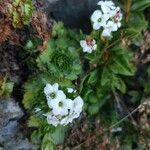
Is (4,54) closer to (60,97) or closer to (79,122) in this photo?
(60,97)

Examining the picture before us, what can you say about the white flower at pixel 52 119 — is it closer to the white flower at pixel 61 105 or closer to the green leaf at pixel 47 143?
the white flower at pixel 61 105

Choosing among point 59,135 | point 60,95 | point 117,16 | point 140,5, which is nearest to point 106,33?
point 117,16

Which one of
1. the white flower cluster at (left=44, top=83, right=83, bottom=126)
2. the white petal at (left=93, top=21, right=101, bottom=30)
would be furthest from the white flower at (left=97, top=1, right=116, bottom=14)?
the white flower cluster at (left=44, top=83, right=83, bottom=126)

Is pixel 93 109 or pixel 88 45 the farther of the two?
pixel 93 109

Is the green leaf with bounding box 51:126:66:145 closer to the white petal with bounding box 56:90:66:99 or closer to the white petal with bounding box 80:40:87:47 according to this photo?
the white petal with bounding box 56:90:66:99

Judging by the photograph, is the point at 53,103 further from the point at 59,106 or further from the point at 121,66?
the point at 121,66

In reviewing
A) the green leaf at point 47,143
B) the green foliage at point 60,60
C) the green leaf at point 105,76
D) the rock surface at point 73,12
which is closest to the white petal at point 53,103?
the green foliage at point 60,60
